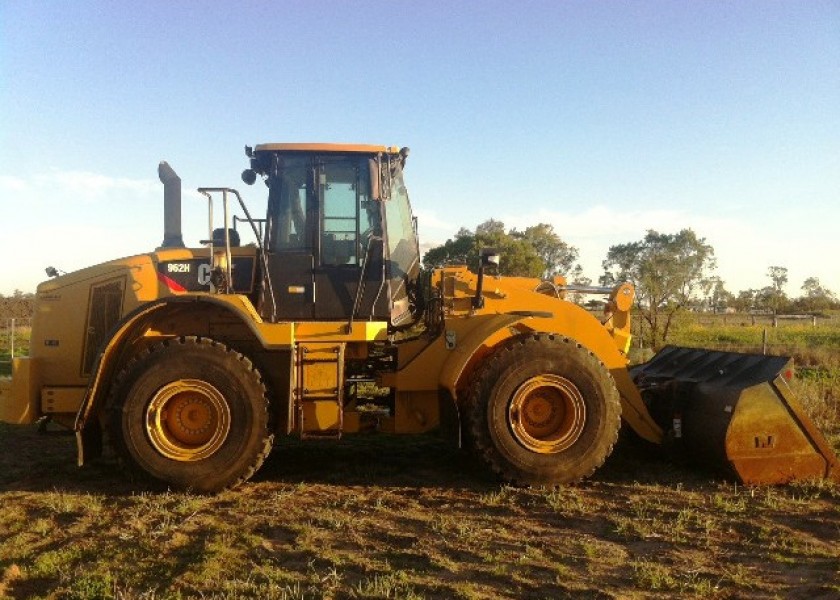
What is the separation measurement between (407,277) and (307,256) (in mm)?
1026

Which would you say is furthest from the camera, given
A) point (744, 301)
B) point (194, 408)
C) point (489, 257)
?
point (744, 301)

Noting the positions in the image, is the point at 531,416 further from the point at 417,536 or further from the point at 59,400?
the point at 59,400

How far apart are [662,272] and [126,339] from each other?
704 inches

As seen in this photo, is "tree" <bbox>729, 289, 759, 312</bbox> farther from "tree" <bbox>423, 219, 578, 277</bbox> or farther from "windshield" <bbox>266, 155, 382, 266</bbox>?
"windshield" <bbox>266, 155, 382, 266</bbox>

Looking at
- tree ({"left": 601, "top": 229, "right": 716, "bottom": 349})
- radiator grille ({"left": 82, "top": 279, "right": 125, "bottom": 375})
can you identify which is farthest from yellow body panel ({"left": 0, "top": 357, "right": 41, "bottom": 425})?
tree ({"left": 601, "top": 229, "right": 716, "bottom": 349})

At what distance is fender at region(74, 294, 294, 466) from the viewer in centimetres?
580

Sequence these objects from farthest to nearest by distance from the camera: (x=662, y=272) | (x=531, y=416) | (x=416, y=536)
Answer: (x=662, y=272) → (x=531, y=416) → (x=416, y=536)

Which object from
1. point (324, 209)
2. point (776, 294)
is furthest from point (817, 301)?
point (324, 209)

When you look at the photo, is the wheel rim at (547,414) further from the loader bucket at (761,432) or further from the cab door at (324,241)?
the cab door at (324,241)

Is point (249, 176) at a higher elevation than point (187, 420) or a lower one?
higher

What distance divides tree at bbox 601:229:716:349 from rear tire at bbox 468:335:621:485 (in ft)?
43.7

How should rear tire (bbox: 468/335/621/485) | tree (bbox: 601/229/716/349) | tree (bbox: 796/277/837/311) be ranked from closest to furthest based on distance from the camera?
Answer: rear tire (bbox: 468/335/621/485)
tree (bbox: 601/229/716/349)
tree (bbox: 796/277/837/311)

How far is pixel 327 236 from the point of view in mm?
6477

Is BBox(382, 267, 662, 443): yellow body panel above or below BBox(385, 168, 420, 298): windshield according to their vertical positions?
below
